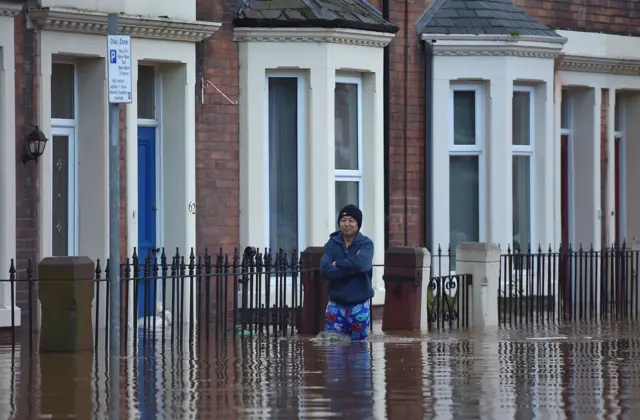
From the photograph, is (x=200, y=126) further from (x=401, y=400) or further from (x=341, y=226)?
(x=401, y=400)

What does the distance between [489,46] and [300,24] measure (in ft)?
10.5

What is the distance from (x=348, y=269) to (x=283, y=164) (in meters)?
4.75

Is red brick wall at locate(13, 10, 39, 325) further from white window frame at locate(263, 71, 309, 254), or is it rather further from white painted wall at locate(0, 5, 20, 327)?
white window frame at locate(263, 71, 309, 254)

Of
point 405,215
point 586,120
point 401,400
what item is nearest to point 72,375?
point 401,400

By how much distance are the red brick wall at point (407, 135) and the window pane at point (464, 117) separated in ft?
2.06

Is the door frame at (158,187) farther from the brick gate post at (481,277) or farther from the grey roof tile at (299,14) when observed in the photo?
the brick gate post at (481,277)

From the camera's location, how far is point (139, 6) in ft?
61.8

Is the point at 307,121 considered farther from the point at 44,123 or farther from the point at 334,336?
the point at 334,336

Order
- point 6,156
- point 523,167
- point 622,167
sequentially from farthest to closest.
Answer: point 622,167 → point 523,167 → point 6,156

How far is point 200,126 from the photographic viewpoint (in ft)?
65.3

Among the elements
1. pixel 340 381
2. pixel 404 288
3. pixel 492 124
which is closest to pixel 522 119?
pixel 492 124

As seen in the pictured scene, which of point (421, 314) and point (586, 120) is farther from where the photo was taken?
point (586, 120)

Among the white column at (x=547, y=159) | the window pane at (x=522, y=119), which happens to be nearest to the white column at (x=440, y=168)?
the window pane at (x=522, y=119)

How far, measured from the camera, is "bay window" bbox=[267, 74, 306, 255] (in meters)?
20.7
